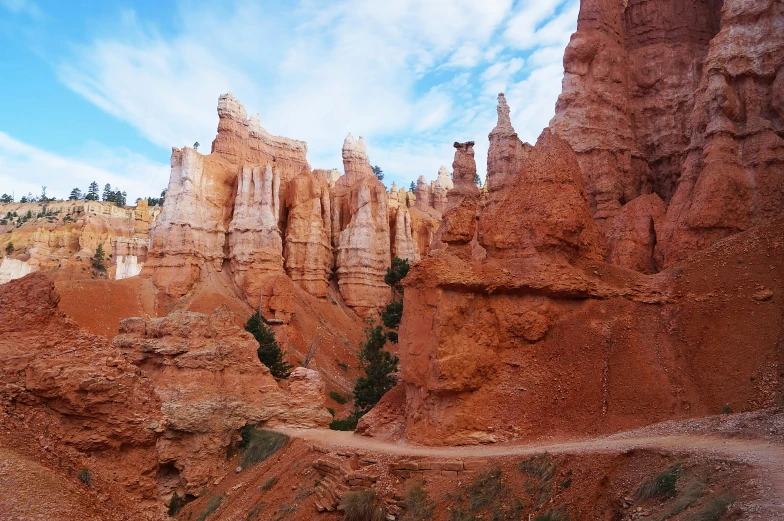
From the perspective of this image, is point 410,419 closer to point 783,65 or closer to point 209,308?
point 783,65

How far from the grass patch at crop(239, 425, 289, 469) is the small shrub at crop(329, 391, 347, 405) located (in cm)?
1820

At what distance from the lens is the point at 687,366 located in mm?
17703

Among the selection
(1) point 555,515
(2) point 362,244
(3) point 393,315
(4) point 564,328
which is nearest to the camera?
(1) point 555,515

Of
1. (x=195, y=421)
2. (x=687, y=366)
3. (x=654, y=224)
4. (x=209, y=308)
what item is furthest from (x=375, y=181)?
(x=687, y=366)

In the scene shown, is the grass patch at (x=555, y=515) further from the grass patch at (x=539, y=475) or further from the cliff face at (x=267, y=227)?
the cliff face at (x=267, y=227)

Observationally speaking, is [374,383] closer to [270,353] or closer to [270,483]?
[270,353]

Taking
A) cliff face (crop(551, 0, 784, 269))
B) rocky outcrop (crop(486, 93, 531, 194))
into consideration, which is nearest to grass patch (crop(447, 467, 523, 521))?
cliff face (crop(551, 0, 784, 269))

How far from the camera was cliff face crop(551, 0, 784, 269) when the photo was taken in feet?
92.6

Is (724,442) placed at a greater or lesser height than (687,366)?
lesser

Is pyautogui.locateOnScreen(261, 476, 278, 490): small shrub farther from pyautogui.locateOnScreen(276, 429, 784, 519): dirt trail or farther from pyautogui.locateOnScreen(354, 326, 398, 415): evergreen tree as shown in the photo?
pyautogui.locateOnScreen(354, 326, 398, 415): evergreen tree

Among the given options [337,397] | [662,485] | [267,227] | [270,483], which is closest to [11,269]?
[267,227]

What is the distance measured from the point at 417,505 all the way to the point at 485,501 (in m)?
1.84

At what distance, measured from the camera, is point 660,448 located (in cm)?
1171

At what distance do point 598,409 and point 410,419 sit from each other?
5.79 meters
